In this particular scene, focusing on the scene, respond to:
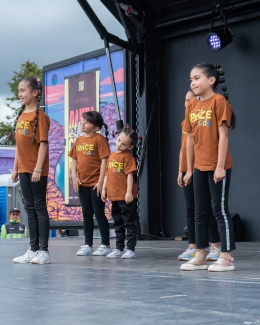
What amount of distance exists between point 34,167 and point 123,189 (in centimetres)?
103

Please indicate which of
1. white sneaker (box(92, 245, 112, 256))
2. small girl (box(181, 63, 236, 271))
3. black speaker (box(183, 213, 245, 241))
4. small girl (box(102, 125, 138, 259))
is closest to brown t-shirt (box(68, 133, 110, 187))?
small girl (box(102, 125, 138, 259))

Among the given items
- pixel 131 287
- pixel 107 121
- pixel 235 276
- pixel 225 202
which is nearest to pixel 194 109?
pixel 225 202

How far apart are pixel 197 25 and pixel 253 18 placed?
89 centimetres

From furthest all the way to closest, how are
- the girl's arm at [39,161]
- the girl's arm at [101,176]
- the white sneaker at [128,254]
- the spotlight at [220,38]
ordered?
the spotlight at [220,38] → the girl's arm at [101,176] → the white sneaker at [128,254] → the girl's arm at [39,161]

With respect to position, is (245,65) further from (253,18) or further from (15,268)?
(15,268)

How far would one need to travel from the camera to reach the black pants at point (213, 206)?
4.57 metres

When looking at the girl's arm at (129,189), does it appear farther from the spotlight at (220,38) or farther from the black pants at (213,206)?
the spotlight at (220,38)

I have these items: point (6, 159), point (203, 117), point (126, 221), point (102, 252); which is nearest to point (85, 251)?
point (102, 252)

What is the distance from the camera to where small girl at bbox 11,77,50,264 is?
538cm

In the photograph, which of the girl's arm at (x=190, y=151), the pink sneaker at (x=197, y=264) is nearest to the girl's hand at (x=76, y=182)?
the girl's arm at (x=190, y=151)

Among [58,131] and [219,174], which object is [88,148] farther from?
[58,131]

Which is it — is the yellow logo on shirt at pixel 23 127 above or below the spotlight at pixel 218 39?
below

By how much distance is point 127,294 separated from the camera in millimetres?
3330

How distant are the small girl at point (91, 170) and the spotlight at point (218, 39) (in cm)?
219
